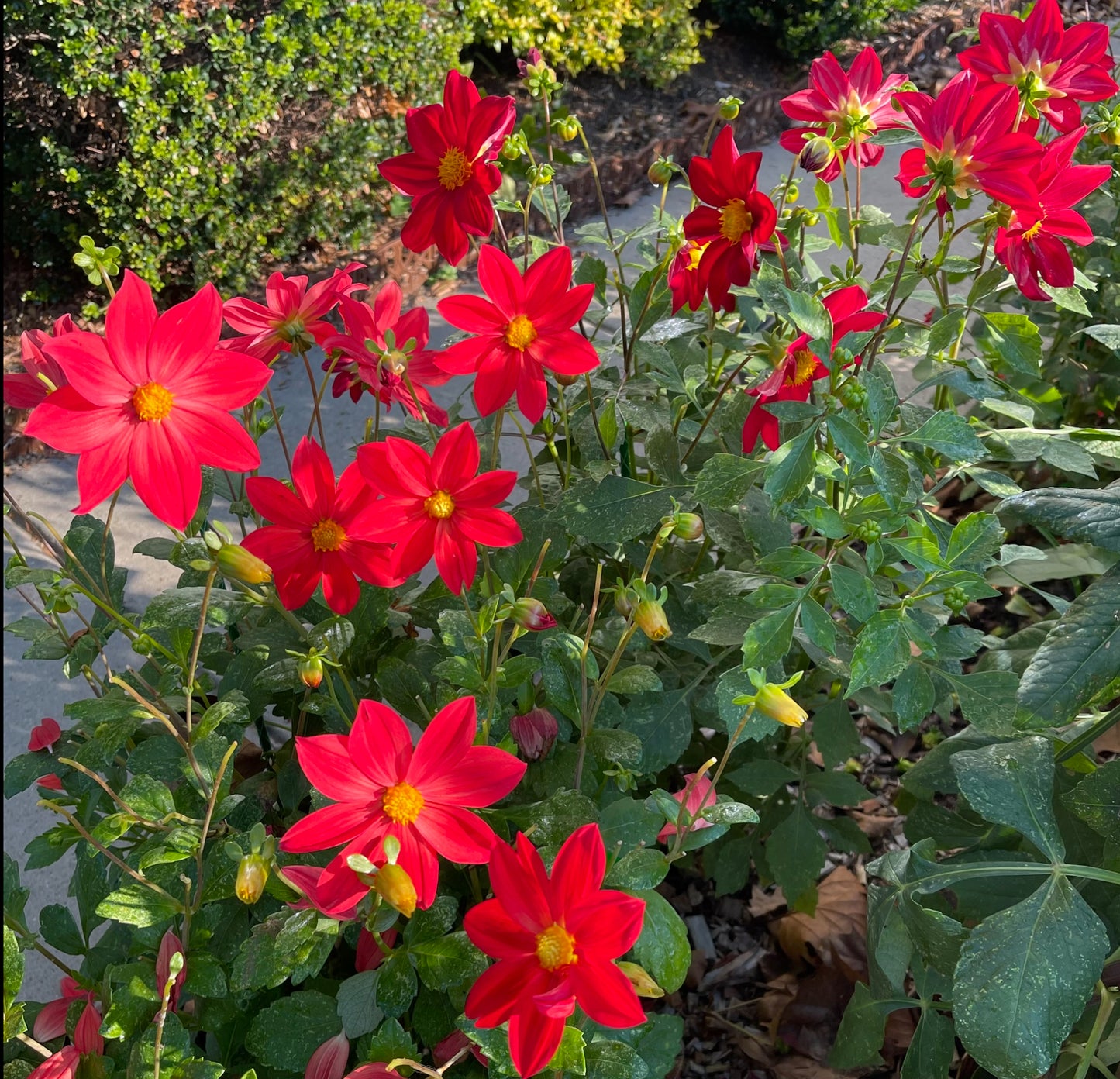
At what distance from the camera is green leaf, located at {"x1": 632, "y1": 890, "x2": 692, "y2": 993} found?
0.79 meters

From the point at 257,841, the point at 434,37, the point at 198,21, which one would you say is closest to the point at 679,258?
the point at 257,841

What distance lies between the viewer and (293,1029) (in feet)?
2.84

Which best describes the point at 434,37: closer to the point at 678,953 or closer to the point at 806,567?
the point at 806,567

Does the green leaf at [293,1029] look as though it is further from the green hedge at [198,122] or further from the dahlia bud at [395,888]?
the green hedge at [198,122]

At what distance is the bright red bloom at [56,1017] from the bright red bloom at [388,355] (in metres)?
0.60

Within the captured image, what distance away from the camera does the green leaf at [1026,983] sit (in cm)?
80

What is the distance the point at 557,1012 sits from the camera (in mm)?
633

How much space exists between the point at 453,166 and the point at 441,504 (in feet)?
1.23

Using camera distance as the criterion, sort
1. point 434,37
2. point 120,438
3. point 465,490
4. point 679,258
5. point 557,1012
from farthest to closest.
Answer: point 434,37
point 679,258
point 465,490
point 120,438
point 557,1012

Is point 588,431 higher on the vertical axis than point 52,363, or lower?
lower

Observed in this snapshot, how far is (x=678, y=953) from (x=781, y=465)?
1.33 ft

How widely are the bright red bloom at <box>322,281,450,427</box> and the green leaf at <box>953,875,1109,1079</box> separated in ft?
2.13

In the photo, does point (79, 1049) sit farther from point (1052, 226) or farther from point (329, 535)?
point (1052, 226)

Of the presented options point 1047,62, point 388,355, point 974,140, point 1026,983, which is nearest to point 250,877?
point 388,355
